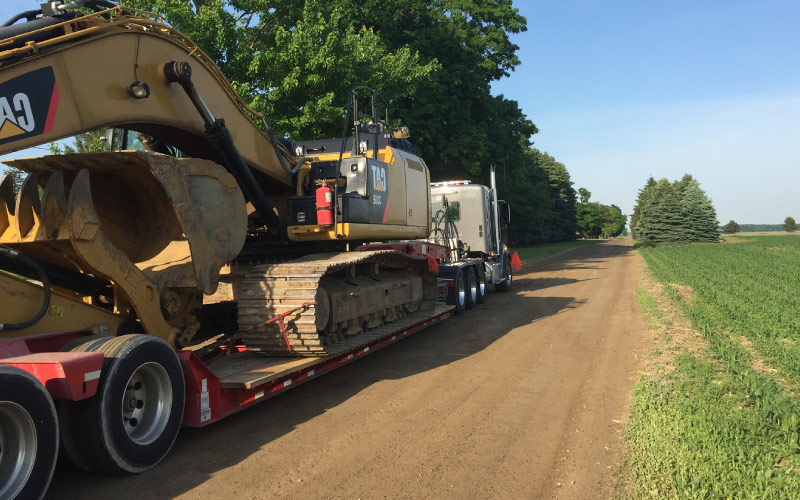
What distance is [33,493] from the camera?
3590 mm

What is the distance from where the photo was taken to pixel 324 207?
7.29 m

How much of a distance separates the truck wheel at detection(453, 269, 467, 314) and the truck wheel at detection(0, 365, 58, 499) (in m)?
10.4

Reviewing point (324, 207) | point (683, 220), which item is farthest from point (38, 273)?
point (683, 220)

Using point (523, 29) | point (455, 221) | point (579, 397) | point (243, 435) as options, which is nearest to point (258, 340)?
point (243, 435)

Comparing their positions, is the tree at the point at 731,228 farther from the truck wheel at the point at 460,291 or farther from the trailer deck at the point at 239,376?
the trailer deck at the point at 239,376

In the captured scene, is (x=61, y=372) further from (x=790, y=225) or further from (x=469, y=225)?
(x=790, y=225)

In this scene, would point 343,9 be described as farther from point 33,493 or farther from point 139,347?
point 33,493

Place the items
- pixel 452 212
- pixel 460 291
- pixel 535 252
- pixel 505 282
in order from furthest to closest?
pixel 535 252 → pixel 505 282 → pixel 452 212 → pixel 460 291

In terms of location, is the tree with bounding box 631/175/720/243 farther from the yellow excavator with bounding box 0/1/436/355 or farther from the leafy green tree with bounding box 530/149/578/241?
the yellow excavator with bounding box 0/1/436/355

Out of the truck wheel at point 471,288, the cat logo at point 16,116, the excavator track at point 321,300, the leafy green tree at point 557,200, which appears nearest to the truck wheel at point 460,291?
the truck wheel at point 471,288

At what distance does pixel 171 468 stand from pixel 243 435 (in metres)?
0.89

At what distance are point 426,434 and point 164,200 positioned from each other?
11.4 feet

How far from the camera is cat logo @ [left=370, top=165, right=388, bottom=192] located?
8.05 metres

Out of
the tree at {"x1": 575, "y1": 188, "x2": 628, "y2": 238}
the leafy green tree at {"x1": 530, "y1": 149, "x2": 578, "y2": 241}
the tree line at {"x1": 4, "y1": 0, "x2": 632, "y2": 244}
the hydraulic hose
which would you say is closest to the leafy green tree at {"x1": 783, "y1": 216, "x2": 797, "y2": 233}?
the tree at {"x1": 575, "y1": 188, "x2": 628, "y2": 238}
